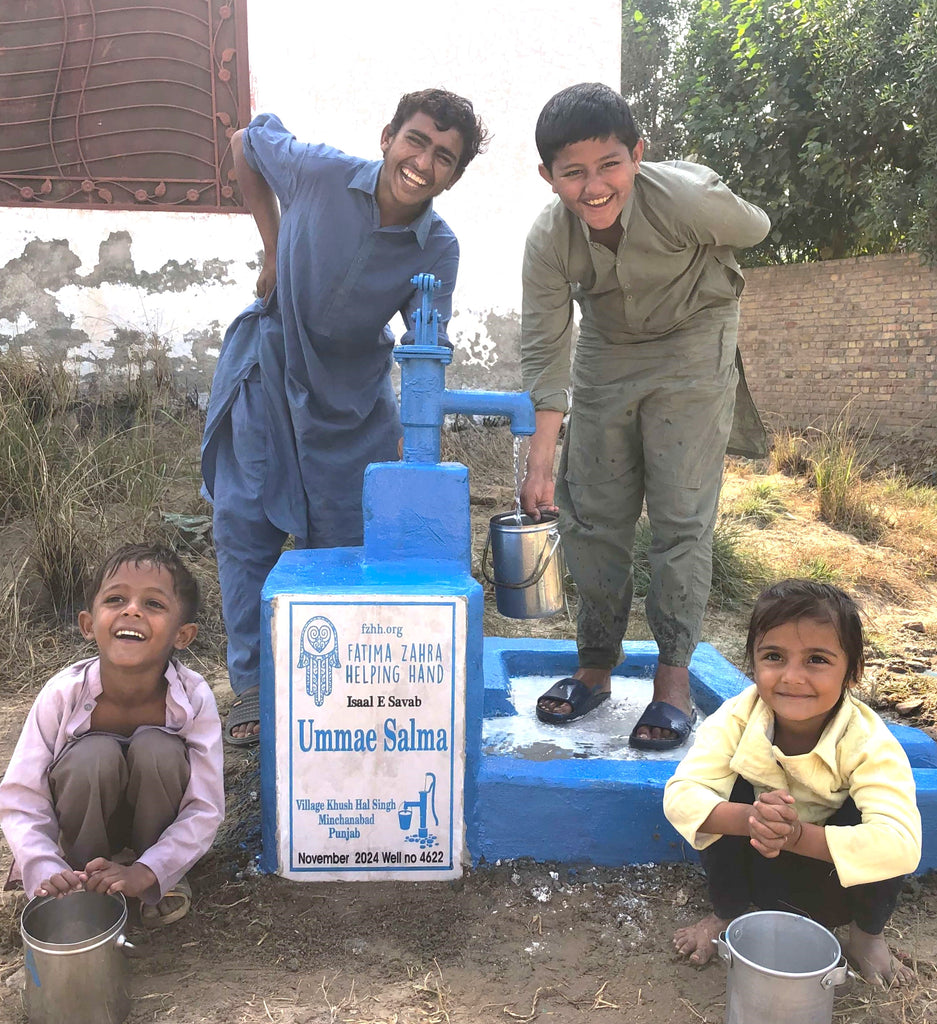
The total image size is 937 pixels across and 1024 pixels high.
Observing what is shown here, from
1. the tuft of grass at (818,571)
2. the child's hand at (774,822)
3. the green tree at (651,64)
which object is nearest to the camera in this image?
the child's hand at (774,822)

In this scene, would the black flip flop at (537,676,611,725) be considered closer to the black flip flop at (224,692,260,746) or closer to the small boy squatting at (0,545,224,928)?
the black flip flop at (224,692,260,746)

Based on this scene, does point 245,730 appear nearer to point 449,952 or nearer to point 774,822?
point 449,952

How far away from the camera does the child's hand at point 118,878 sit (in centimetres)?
166

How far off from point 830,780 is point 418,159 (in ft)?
5.92

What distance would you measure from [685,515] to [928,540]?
13.1ft

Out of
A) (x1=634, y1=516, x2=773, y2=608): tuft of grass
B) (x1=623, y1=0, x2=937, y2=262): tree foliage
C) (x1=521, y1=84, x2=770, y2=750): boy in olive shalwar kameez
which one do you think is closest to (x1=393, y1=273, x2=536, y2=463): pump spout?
(x1=521, y1=84, x2=770, y2=750): boy in olive shalwar kameez

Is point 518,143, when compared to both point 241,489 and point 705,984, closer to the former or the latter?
point 241,489

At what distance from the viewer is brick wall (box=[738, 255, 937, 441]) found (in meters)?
8.94

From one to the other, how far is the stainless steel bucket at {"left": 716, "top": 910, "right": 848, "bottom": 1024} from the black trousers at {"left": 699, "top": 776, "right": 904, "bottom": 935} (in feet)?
0.52

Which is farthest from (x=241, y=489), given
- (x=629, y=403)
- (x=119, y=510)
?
(x=119, y=510)

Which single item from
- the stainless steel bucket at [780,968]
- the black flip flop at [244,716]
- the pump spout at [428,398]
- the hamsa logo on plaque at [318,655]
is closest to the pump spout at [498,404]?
the pump spout at [428,398]

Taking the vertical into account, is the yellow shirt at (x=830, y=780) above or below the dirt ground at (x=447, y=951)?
above

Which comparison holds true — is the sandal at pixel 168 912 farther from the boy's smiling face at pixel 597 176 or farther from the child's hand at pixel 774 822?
the boy's smiling face at pixel 597 176

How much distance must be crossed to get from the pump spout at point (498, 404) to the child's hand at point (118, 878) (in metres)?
1.20
